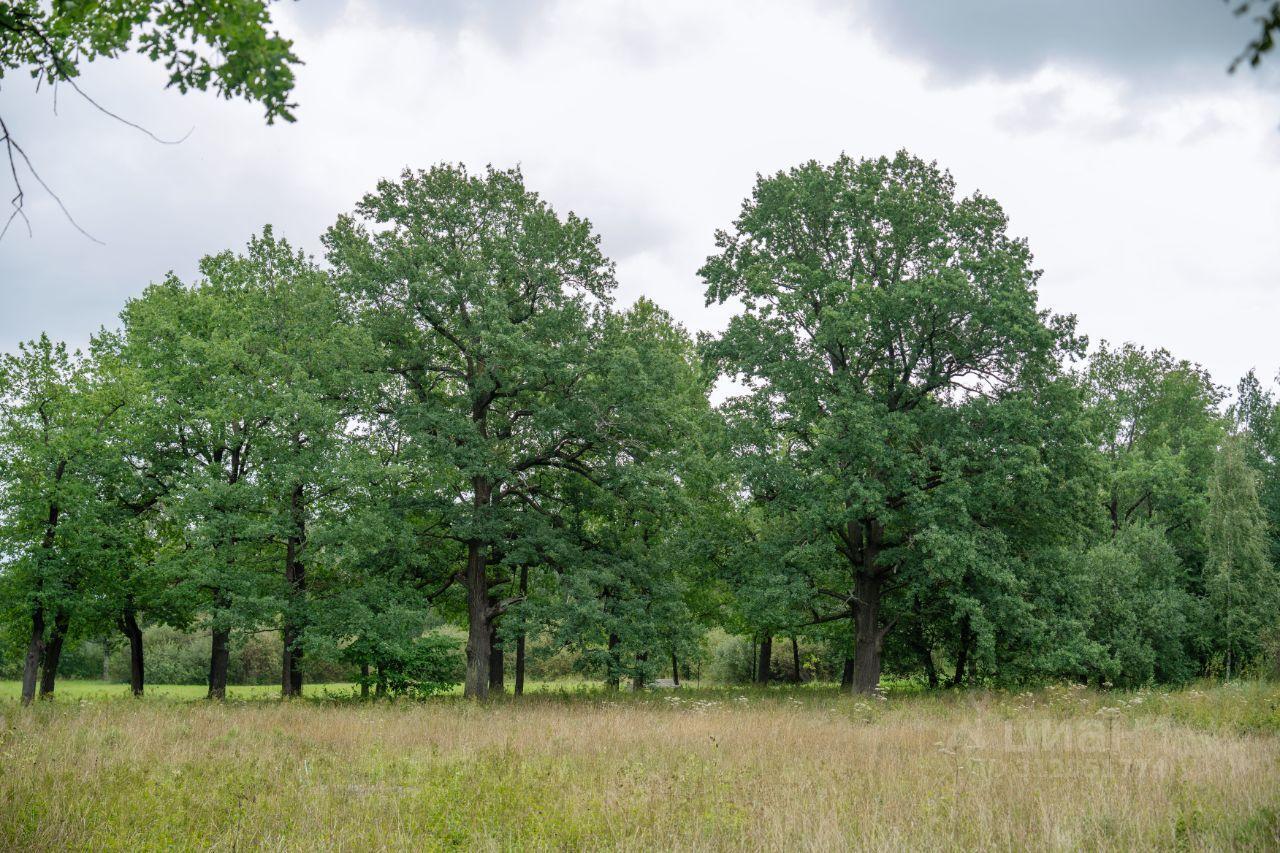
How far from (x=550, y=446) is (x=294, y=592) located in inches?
323

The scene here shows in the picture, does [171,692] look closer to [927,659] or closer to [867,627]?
[867,627]

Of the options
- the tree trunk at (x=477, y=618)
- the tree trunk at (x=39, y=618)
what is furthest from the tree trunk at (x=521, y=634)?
the tree trunk at (x=39, y=618)

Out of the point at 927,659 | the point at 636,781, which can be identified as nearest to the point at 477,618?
the point at 927,659

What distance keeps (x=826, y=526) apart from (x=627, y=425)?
19.9ft

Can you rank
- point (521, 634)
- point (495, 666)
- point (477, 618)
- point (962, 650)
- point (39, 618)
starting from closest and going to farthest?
point (39, 618) → point (521, 634) → point (477, 618) → point (962, 650) → point (495, 666)

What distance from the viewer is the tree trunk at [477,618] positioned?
23594 mm

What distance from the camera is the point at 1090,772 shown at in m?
9.26

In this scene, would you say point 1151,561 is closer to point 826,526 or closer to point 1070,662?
point 1070,662

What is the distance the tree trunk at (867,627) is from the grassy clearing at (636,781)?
7871 mm

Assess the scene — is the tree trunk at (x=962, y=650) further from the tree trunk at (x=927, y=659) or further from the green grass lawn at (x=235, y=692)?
the green grass lawn at (x=235, y=692)

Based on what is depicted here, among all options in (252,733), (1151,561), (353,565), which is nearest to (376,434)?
(353,565)

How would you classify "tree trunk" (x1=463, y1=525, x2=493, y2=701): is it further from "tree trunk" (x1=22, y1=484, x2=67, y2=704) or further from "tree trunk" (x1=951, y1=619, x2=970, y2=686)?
"tree trunk" (x1=951, y1=619, x2=970, y2=686)

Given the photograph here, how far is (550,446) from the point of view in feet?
79.5

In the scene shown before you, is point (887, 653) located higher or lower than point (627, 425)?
lower
